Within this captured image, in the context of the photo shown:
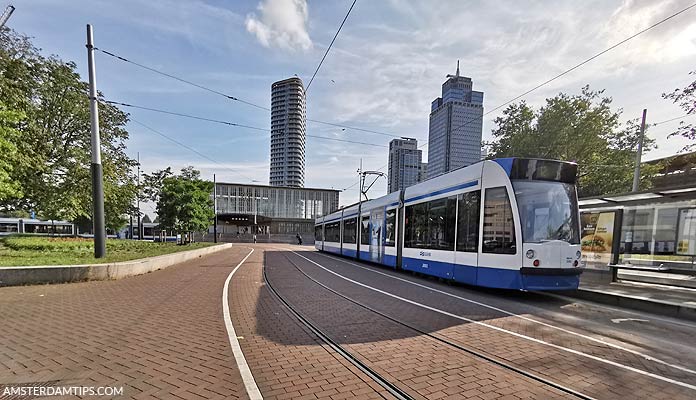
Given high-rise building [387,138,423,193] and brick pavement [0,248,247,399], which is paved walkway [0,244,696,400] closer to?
brick pavement [0,248,247,399]

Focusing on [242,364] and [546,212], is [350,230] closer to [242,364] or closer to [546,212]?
[546,212]

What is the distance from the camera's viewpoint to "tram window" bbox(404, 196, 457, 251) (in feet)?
34.6

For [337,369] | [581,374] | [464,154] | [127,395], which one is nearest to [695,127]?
[464,154]

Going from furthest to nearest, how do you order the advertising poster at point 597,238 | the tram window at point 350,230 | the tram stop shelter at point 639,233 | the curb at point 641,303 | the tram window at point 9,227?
the tram window at point 9,227
the tram window at point 350,230
the advertising poster at point 597,238
the tram stop shelter at point 639,233
the curb at point 641,303

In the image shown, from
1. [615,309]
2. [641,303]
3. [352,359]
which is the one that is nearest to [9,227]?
[352,359]

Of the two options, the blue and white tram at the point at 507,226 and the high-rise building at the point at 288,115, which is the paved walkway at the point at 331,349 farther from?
the high-rise building at the point at 288,115

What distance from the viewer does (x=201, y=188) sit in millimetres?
32969

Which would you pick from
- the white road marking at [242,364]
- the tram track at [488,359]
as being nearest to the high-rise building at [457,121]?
the tram track at [488,359]

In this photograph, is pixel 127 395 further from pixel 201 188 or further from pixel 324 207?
pixel 324 207

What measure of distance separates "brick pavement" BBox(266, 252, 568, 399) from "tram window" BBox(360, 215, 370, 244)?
11.7m

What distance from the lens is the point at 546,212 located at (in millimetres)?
8352

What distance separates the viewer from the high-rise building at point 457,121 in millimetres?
17156

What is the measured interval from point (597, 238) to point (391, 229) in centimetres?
798

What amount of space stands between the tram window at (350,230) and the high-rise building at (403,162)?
6.86 meters
